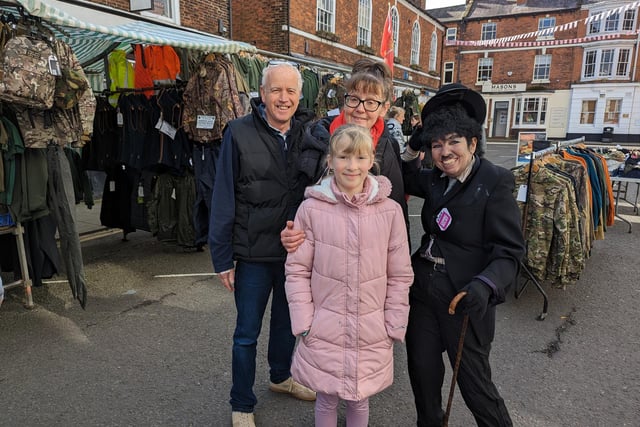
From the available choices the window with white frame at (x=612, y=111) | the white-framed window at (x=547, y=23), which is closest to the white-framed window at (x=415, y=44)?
the white-framed window at (x=547, y=23)

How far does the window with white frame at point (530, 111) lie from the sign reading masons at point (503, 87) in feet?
2.81

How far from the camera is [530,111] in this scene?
3438cm

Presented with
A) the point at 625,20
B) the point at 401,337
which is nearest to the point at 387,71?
the point at 401,337

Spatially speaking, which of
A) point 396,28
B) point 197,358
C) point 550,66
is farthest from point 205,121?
point 550,66

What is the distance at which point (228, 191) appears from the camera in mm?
2283

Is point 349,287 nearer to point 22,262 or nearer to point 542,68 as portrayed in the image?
point 22,262

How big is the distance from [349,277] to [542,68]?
38047 mm

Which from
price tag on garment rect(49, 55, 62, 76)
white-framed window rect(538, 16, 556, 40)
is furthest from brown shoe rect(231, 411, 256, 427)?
white-framed window rect(538, 16, 556, 40)

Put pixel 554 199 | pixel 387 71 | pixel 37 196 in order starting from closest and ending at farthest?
pixel 387 71 → pixel 37 196 → pixel 554 199

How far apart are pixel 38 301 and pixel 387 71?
4.10 metres

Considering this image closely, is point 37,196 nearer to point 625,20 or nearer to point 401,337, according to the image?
point 401,337

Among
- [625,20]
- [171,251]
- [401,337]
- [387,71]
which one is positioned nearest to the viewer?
[401,337]

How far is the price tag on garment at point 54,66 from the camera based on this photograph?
3.36m

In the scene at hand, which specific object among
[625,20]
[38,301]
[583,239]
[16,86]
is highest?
[625,20]
